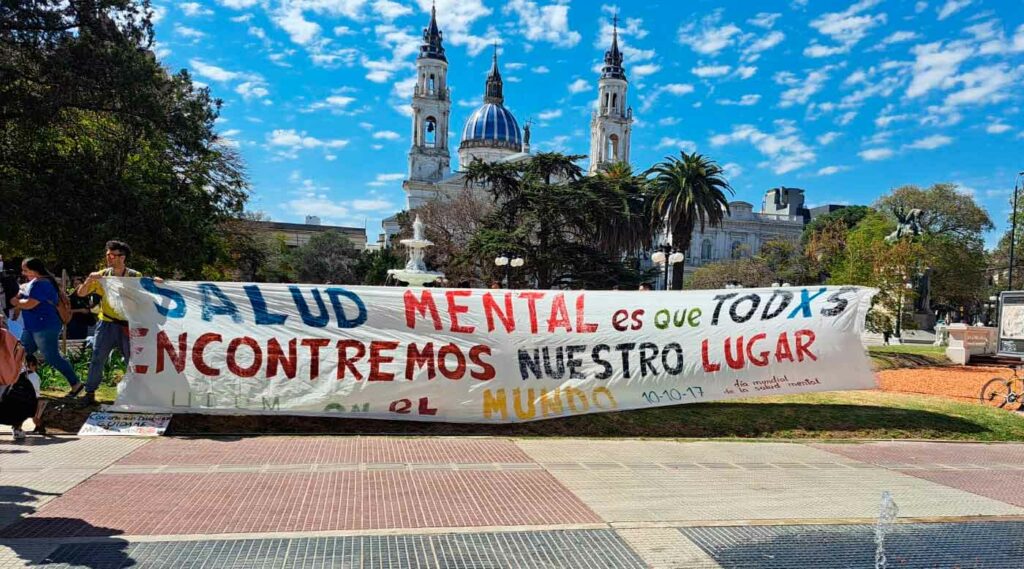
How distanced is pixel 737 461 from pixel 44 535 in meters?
5.92

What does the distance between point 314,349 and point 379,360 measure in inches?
29.6

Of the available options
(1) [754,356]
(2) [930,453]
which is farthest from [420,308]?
(2) [930,453]

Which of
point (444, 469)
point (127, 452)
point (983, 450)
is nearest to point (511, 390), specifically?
point (444, 469)

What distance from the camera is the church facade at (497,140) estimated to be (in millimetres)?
99812

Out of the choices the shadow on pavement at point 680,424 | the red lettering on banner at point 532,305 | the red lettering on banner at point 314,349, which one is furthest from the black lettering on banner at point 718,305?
the red lettering on banner at point 314,349

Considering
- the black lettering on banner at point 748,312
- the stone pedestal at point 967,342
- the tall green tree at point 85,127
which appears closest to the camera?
the black lettering on banner at point 748,312

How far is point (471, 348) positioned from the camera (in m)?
8.30

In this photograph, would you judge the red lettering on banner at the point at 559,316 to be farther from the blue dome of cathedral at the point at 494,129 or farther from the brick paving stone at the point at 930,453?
the blue dome of cathedral at the point at 494,129

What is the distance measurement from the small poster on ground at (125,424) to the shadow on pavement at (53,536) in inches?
82.2

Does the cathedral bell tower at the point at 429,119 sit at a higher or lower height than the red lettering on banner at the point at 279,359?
higher

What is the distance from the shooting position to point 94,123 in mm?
17828

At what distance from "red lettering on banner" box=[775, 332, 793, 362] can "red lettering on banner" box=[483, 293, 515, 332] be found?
368 cm

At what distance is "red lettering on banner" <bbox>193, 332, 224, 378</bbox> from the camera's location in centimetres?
761

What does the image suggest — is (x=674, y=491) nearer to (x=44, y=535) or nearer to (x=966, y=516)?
(x=966, y=516)
